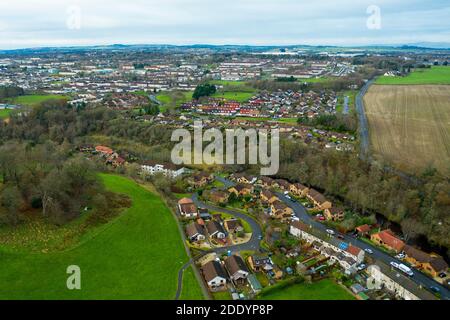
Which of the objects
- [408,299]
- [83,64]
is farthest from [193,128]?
[83,64]

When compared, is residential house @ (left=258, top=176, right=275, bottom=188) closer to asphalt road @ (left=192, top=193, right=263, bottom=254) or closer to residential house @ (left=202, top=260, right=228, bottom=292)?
asphalt road @ (left=192, top=193, right=263, bottom=254)

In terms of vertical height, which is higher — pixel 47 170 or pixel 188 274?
pixel 47 170

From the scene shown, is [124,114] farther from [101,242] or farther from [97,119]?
[101,242]

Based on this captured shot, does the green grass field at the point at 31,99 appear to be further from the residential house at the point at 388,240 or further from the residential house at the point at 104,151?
the residential house at the point at 388,240

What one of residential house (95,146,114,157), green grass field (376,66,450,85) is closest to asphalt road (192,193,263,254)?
residential house (95,146,114,157)

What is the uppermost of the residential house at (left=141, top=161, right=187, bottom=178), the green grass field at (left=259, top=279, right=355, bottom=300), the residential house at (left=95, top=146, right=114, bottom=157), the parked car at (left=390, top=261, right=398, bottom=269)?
the residential house at (left=95, top=146, right=114, bottom=157)

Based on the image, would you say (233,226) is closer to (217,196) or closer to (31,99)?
(217,196)

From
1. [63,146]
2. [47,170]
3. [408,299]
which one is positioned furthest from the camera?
[63,146]
